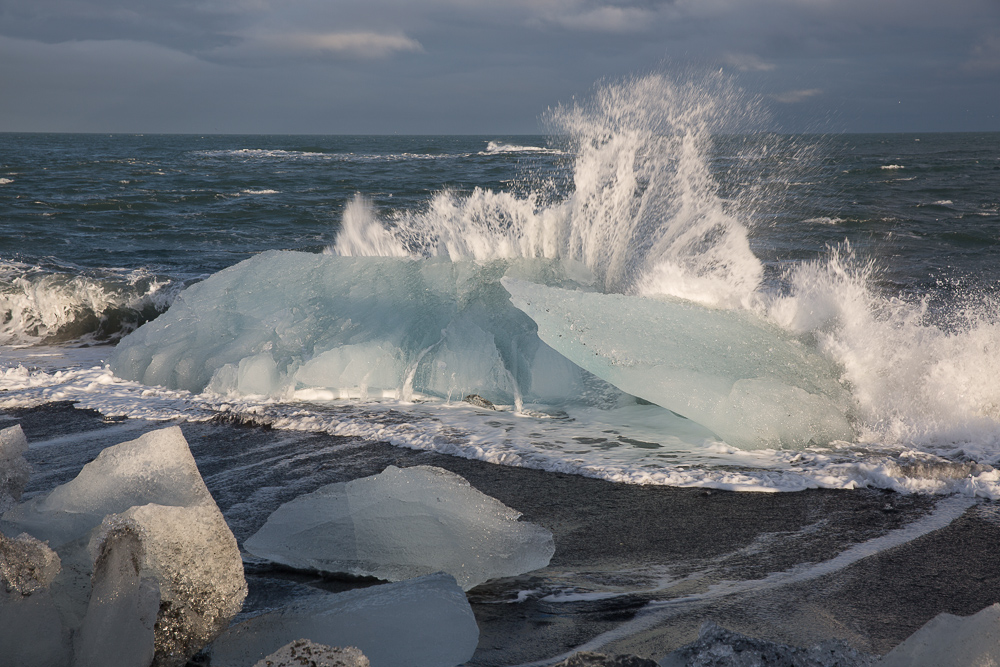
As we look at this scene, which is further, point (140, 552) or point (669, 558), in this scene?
point (669, 558)

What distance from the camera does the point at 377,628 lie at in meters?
1.60

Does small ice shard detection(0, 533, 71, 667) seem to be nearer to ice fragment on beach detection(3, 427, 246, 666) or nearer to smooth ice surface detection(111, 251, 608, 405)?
ice fragment on beach detection(3, 427, 246, 666)

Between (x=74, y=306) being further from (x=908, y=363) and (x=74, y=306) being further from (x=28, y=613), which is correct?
(x=908, y=363)

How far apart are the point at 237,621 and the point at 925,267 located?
29.6ft

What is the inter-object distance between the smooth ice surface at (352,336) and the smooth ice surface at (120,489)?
2189mm

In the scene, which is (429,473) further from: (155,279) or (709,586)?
(155,279)

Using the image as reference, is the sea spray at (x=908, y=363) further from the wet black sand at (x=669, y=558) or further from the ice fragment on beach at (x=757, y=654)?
the ice fragment on beach at (x=757, y=654)

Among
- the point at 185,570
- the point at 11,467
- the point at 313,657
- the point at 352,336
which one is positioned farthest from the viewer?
the point at 352,336

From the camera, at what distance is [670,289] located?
423cm

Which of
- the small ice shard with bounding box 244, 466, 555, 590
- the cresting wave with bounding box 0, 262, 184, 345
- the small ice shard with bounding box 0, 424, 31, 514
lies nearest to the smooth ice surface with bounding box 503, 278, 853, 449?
the small ice shard with bounding box 244, 466, 555, 590

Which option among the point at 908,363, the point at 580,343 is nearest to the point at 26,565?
the point at 580,343

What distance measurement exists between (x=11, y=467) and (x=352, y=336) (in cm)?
248

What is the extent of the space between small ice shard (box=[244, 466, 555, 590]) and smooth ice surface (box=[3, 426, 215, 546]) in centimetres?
43

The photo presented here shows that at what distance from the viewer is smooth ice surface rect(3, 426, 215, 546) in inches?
69.1
